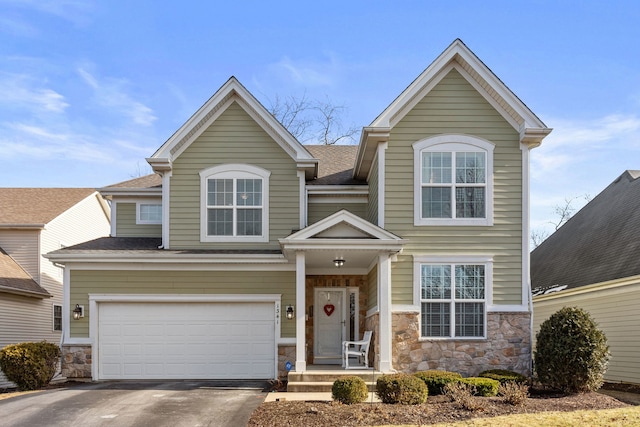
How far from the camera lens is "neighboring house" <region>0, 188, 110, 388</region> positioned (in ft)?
66.5

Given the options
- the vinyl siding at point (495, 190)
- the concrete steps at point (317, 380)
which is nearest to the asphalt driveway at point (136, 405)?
the concrete steps at point (317, 380)

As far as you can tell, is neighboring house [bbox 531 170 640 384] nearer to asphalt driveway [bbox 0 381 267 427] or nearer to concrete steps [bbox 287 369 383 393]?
concrete steps [bbox 287 369 383 393]

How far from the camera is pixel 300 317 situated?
1456 centimetres

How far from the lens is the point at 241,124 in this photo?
56.6ft

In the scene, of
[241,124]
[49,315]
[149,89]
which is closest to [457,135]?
[241,124]

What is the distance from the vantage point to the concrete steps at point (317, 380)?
1370cm

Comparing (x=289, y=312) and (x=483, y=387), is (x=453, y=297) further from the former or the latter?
(x=289, y=312)

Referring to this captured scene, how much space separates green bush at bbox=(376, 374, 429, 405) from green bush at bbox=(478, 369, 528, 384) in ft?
8.06

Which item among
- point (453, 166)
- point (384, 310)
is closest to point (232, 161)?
point (453, 166)

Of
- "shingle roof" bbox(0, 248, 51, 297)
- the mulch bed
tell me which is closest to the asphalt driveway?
the mulch bed

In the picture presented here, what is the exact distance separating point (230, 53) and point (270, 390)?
29.8 feet

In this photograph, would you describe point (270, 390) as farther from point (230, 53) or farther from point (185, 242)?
point (230, 53)

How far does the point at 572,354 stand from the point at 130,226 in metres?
11.9

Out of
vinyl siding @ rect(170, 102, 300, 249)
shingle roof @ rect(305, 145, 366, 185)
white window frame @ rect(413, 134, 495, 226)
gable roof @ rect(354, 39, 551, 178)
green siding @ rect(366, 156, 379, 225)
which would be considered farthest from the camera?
shingle roof @ rect(305, 145, 366, 185)
